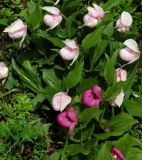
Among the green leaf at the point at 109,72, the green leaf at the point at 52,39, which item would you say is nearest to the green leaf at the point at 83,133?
the green leaf at the point at 109,72

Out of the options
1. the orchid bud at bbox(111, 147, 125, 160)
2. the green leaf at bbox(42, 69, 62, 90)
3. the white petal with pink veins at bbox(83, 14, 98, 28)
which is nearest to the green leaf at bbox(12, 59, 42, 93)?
the green leaf at bbox(42, 69, 62, 90)

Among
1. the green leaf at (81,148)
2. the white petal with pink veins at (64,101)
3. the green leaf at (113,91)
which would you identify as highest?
the green leaf at (113,91)

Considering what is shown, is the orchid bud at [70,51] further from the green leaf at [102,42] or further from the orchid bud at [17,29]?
the orchid bud at [17,29]

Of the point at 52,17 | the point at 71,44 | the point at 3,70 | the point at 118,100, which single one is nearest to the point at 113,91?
the point at 118,100

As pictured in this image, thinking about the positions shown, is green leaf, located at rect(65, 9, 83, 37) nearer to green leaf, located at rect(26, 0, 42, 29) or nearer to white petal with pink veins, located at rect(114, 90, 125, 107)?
green leaf, located at rect(26, 0, 42, 29)

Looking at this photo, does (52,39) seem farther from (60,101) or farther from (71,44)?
(60,101)
